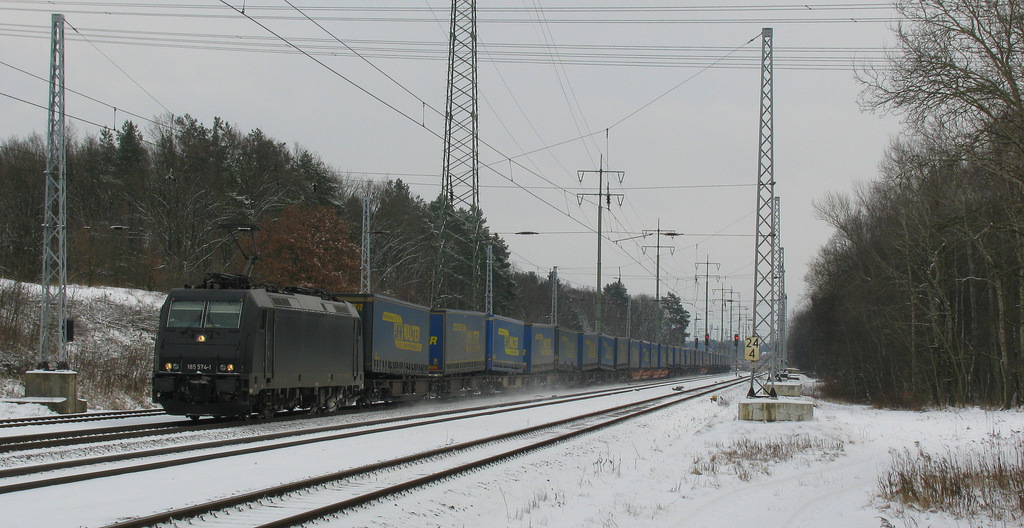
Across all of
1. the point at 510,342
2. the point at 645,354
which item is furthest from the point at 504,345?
the point at 645,354

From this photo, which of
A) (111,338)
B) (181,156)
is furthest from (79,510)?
(181,156)

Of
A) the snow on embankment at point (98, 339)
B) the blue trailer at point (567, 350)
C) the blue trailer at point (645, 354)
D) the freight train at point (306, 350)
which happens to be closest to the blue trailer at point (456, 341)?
the freight train at point (306, 350)

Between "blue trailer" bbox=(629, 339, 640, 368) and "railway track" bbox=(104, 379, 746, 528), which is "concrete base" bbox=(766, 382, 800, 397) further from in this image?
"blue trailer" bbox=(629, 339, 640, 368)

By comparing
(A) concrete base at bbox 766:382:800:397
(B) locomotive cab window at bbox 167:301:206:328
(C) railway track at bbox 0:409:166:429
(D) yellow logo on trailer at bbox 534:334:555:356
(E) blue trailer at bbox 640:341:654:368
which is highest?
(B) locomotive cab window at bbox 167:301:206:328

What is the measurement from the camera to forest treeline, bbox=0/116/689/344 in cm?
5009

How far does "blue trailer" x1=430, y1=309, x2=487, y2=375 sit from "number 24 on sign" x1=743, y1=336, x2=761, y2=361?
1101 cm

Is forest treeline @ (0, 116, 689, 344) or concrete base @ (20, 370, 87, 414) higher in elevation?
forest treeline @ (0, 116, 689, 344)

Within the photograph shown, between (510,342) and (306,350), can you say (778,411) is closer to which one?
(306,350)

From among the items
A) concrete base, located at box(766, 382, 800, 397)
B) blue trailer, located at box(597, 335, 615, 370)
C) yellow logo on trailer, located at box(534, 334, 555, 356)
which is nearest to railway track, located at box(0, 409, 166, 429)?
concrete base, located at box(766, 382, 800, 397)

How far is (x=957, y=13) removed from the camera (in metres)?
17.3

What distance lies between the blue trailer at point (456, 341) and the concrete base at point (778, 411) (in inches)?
481

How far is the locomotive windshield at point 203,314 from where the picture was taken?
1811 cm

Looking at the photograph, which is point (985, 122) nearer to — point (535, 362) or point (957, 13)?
point (957, 13)

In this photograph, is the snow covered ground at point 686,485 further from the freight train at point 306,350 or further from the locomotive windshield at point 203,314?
the freight train at point 306,350
